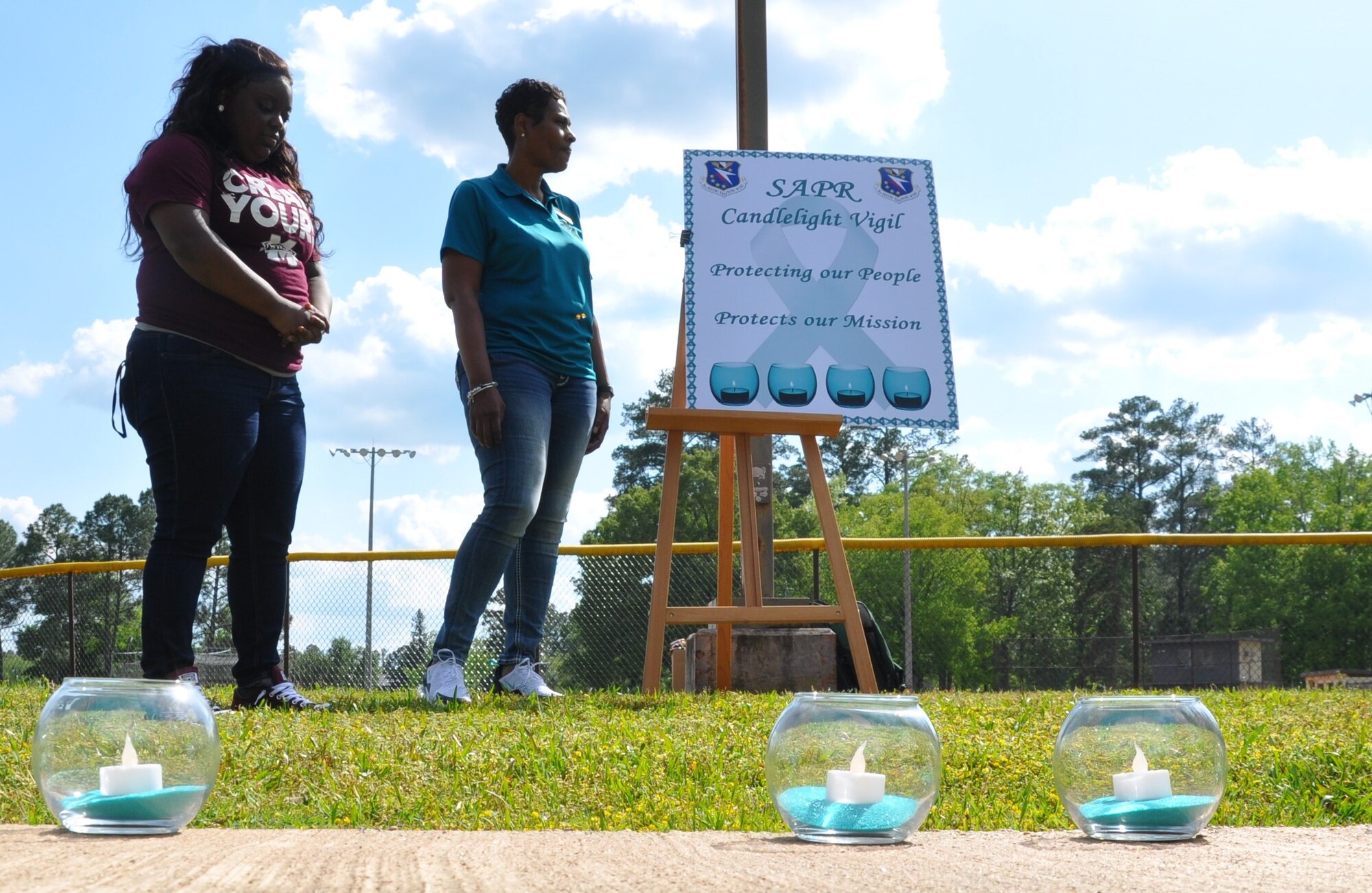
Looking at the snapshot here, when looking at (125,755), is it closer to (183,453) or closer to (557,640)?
(183,453)

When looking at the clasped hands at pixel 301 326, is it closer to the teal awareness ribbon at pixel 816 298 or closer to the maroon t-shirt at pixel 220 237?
the maroon t-shirt at pixel 220 237

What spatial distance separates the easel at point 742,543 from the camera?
4566 mm

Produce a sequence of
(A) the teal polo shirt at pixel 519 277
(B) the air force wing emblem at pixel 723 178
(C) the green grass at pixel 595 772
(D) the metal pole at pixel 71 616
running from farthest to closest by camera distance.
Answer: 1. (D) the metal pole at pixel 71 616
2. (B) the air force wing emblem at pixel 723 178
3. (A) the teal polo shirt at pixel 519 277
4. (C) the green grass at pixel 595 772

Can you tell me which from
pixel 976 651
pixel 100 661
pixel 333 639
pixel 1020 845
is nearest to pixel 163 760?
pixel 1020 845

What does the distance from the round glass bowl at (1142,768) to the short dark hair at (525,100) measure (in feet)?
10.2

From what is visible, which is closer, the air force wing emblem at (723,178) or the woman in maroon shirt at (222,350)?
the woman in maroon shirt at (222,350)

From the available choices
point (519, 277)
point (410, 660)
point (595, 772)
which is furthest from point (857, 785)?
point (410, 660)

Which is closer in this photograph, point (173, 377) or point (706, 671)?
point (173, 377)

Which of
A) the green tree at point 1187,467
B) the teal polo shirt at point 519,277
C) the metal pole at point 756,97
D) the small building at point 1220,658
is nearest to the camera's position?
the teal polo shirt at point 519,277

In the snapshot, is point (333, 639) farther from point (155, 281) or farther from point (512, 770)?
point (512, 770)

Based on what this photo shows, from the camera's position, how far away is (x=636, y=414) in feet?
158

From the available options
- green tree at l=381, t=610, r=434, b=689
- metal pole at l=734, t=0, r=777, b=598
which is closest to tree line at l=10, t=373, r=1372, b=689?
green tree at l=381, t=610, r=434, b=689

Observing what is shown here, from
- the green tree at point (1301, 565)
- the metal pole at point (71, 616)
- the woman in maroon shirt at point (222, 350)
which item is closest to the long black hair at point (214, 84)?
the woman in maroon shirt at point (222, 350)

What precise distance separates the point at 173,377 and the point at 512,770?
141 centimetres
